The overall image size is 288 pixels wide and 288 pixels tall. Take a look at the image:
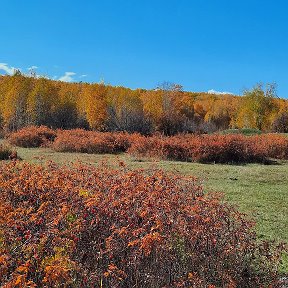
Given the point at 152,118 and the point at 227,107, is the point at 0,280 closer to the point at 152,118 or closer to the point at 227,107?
the point at 152,118

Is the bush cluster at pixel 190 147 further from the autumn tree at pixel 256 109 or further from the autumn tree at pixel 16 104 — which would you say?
the autumn tree at pixel 256 109

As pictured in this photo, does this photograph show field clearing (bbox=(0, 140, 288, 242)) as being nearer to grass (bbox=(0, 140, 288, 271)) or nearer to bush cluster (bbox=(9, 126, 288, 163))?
grass (bbox=(0, 140, 288, 271))

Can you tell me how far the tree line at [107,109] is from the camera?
51.2 meters

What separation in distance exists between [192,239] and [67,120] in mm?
54844

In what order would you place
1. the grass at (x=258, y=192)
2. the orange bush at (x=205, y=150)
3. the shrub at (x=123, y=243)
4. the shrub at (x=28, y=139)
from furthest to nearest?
the shrub at (x=28, y=139) → the orange bush at (x=205, y=150) → the grass at (x=258, y=192) → the shrub at (x=123, y=243)

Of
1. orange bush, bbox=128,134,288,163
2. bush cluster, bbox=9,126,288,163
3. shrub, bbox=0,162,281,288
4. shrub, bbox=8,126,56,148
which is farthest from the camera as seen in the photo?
shrub, bbox=8,126,56,148

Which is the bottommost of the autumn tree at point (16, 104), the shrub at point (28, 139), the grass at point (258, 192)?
the grass at point (258, 192)

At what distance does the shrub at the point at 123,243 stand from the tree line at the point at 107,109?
46.4m

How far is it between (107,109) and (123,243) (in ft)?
181

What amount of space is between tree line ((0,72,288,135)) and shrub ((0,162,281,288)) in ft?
152

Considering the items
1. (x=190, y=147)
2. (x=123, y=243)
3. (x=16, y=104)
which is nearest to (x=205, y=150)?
(x=190, y=147)

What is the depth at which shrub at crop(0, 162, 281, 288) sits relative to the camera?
389 cm

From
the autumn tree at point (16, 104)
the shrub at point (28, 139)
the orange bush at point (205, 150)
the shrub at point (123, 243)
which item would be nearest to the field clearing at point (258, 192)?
the shrub at point (123, 243)

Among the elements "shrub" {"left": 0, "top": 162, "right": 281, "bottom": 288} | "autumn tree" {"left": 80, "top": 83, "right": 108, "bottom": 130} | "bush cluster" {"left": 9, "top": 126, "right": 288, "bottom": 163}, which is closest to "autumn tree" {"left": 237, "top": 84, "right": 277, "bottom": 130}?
"autumn tree" {"left": 80, "top": 83, "right": 108, "bottom": 130}
